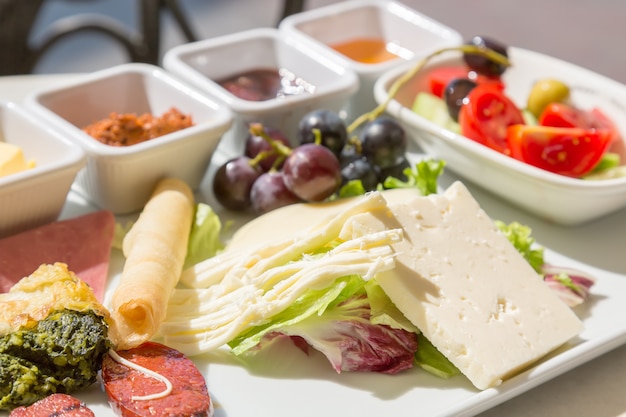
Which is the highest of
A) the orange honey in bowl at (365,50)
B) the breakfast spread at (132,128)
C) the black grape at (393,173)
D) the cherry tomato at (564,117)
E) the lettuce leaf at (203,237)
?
the cherry tomato at (564,117)

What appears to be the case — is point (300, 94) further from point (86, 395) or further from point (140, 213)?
point (86, 395)

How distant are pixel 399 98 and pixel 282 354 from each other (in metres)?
1.15

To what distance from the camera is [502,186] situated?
244 centimetres

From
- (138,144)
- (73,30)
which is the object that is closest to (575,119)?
(138,144)

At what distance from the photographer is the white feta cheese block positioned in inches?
71.1

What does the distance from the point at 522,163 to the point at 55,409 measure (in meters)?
1.30

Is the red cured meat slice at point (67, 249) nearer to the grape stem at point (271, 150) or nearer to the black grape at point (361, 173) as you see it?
the grape stem at point (271, 150)

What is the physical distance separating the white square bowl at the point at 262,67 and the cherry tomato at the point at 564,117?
0.56 meters

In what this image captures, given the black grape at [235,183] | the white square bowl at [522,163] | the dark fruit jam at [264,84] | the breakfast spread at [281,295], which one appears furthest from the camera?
A: the dark fruit jam at [264,84]

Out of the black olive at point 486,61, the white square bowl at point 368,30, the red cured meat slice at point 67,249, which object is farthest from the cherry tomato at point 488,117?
the red cured meat slice at point 67,249

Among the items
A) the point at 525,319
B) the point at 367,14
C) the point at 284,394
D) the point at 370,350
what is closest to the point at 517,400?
the point at 525,319

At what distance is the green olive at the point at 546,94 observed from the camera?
2.72m

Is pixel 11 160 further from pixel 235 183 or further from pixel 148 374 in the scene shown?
pixel 148 374

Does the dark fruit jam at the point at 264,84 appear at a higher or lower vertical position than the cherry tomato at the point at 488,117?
lower
